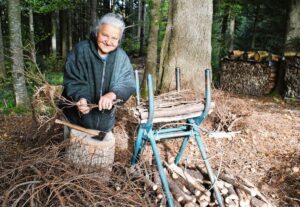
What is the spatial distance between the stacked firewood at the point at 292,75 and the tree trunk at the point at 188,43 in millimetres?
3385

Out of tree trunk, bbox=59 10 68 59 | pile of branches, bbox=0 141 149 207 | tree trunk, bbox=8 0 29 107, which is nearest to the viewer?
pile of branches, bbox=0 141 149 207

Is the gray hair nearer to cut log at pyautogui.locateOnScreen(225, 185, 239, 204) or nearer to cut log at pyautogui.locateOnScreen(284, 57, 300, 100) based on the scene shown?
cut log at pyautogui.locateOnScreen(225, 185, 239, 204)

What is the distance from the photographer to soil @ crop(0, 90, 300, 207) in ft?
11.6

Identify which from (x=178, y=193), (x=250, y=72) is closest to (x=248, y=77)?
(x=250, y=72)

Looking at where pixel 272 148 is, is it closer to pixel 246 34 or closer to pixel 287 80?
pixel 287 80

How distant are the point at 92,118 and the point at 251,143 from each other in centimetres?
259

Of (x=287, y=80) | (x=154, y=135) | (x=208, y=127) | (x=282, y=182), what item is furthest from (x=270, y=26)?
(x=154, y=135)

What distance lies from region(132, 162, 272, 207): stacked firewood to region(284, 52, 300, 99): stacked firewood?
472 centimetres

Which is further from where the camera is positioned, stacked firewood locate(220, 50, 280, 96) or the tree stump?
stacked firewood locate(220, 50, 280, 96)

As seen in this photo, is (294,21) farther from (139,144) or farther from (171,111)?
(139,144)

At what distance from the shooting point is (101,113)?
9.39ft

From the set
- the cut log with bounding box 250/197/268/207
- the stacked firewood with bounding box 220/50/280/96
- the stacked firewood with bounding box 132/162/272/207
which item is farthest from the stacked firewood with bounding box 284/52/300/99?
the cut log with bounding box 250/197/268/207

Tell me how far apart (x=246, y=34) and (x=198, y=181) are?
14623 mm

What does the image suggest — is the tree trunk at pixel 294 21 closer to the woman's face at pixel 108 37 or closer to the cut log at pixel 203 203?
the cut log at pixel 203 203
